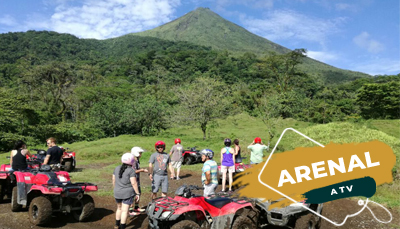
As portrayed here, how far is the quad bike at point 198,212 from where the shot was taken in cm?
522

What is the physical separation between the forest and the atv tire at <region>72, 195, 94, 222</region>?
17.2 metres

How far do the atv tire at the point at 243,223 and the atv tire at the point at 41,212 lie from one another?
4003 mm

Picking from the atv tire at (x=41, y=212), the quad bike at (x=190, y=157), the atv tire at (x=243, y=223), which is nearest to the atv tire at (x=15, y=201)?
the atv tire at (x=41, y=212)

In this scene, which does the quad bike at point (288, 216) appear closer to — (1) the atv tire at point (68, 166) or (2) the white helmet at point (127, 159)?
(2) the white helmet at point (127, 159)

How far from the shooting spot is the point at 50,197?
6914mm

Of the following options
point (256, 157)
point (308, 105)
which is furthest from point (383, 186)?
point (308, 105)

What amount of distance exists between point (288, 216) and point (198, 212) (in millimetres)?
1818

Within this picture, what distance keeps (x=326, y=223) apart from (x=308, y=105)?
141 feet

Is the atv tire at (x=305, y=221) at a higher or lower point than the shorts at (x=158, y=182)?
lower

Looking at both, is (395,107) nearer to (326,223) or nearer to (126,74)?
(326,223)

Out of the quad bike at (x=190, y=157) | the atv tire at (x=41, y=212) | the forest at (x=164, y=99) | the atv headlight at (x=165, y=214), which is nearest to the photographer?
the atv headlight at (x=165, y=214)

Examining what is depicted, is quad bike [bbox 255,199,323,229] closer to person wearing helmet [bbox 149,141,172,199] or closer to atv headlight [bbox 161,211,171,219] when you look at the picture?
atv headlight [bbox 161,211,171,219]

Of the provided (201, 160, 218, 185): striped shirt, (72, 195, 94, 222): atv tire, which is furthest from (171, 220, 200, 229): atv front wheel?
(72, 195, 94, 222): atv tire

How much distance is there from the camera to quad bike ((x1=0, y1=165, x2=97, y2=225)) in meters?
6.55
